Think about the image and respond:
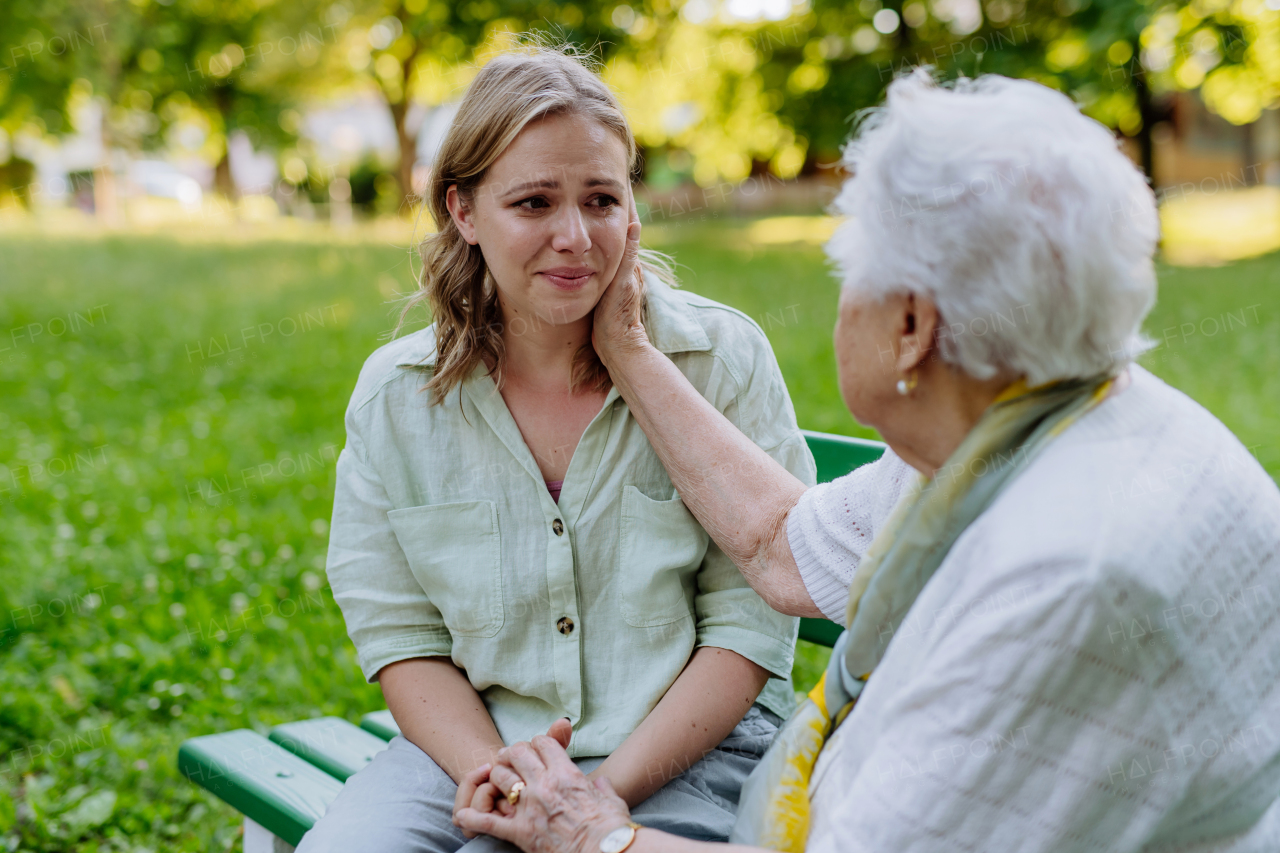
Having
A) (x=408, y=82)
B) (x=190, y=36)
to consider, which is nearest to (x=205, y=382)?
(x=408, y=82)

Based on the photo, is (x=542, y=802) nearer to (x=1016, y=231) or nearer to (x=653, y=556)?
(x=653, y=556)

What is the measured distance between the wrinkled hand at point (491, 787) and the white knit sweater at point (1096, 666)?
66cm

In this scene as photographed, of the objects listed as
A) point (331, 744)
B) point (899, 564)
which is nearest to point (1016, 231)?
point (899, 564)

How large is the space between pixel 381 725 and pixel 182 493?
3506mm

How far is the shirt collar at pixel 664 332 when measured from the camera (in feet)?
7.44

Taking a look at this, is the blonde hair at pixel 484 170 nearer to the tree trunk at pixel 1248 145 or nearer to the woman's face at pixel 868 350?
the woman's face at pixel 868 350

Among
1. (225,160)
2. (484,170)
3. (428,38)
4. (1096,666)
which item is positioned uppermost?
(428,38)

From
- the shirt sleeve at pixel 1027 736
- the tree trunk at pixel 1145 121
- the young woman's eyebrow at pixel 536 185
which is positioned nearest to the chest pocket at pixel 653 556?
the young woman's eyebrow at pixel 536 185

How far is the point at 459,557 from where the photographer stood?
87.3 inches

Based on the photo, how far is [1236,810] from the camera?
1.44m

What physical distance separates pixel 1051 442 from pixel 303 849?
58.9 inches

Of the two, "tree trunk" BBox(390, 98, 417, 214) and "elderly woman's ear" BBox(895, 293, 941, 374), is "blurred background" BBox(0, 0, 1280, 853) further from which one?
"elderly woman's ear" BBox(895, 293, 941, 374)

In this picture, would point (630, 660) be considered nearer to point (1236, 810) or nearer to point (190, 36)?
point (1236, 810)

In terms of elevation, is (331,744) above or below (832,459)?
below
